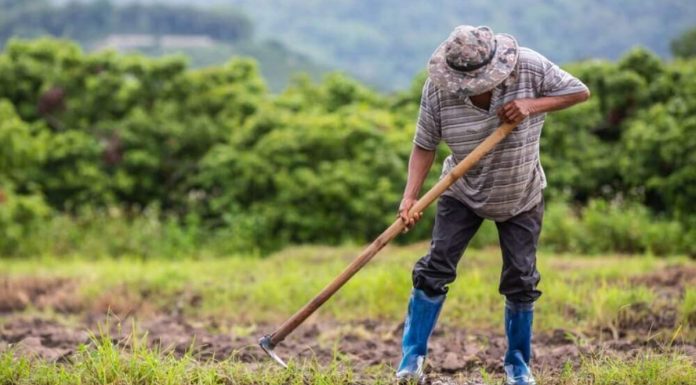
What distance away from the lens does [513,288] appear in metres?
4.58

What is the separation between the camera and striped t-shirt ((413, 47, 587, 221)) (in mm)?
4359

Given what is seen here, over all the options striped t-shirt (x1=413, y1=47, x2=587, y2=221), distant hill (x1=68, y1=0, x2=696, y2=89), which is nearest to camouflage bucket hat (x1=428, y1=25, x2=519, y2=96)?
striped t-shirt (x1=413, y1=47, x2=587, y2=221)

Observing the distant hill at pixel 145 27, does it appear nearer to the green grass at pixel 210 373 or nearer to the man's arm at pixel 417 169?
the man's arm at pixel 417 169

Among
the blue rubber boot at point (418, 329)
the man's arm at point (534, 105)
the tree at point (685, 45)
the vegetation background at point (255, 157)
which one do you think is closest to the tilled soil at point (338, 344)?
the blue rubber boot at point (418, 329)

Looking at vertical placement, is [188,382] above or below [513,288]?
below

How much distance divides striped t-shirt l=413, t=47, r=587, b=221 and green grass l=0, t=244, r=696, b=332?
239 cm

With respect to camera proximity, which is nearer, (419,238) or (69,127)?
(419,238)

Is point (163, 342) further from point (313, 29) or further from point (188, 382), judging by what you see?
point (313, 29)

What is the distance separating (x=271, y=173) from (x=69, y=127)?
3.85 meters

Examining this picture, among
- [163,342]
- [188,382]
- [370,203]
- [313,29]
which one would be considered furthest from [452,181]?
[313,29]

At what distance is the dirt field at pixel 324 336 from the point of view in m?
5.38

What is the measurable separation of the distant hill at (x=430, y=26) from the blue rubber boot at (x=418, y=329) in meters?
34.0

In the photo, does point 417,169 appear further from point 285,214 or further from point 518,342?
point 285,214

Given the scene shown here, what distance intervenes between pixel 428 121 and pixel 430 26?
49952 mm
